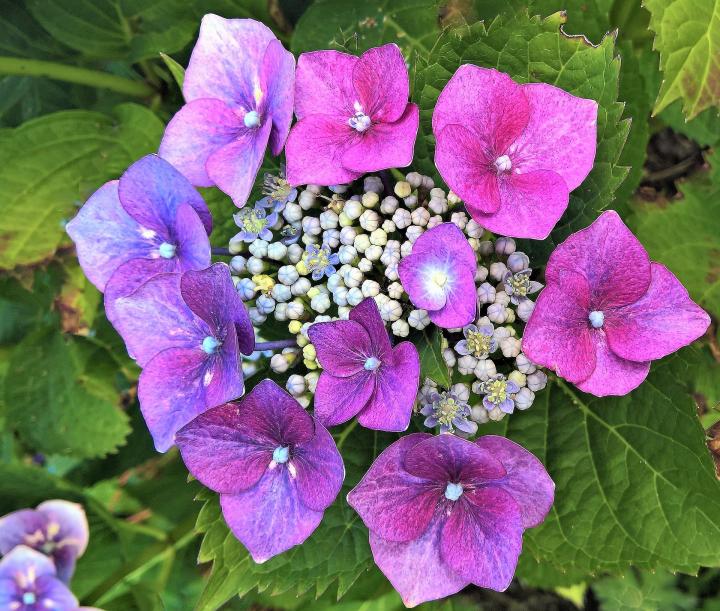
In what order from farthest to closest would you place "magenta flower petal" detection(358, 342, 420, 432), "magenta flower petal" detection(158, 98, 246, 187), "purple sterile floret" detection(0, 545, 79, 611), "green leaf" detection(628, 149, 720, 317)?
"green leaf" detection(628, 149, 720, 317), "purple sterile floret" detection(0, 545, 79, 611), "magenta flower petal" detection(158, 98, 246, 187), "magenta flower petal" detection(358, 342, 420, 432)

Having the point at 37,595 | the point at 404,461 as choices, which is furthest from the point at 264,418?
the point at 37,595

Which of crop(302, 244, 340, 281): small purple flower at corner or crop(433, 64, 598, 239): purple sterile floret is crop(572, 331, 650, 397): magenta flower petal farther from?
crop(302, 244, 340, 281): small purple flower at corner

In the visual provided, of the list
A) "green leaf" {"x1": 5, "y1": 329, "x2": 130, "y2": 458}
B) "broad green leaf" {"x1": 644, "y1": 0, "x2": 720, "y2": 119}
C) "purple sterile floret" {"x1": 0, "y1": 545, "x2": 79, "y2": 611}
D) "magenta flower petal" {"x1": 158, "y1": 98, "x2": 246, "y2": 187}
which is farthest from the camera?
"green leaf" {"x1": 5, "y1": 329, "x2": 130, "y2": 458}

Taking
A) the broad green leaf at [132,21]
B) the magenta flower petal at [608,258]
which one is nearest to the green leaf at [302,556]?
the magenta flower petal at [608,258]

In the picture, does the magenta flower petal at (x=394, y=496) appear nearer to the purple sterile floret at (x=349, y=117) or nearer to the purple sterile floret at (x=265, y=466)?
the purple sterile floret at (x=265, y=466)

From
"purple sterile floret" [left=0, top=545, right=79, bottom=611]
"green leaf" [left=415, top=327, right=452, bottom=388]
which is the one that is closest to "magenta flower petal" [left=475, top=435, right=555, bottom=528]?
"green leaf" [left=415, top=327, right=452, bottom=388]

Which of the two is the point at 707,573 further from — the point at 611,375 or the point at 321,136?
the point at 321,136
